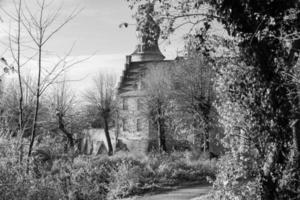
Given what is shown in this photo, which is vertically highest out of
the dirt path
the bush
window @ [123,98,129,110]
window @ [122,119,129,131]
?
window @ [123,98,129,110]

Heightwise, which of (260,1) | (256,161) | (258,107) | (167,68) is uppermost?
(167,68)

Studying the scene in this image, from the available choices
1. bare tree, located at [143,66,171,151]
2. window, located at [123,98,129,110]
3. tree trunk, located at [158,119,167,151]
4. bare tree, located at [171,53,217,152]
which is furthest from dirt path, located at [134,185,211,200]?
window, located at [123,98,129,110]

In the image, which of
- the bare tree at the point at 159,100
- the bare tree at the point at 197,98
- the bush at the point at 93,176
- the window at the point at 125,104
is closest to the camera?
the bush at the point at 93,176

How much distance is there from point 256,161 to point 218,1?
133 inches

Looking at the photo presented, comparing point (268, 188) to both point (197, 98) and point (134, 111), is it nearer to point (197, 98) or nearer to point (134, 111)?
point (197, 98)

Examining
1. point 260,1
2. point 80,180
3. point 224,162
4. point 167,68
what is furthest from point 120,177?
point 167,68

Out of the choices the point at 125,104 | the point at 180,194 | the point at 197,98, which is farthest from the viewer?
the point at 125,104

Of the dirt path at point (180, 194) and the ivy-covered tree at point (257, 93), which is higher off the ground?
the ivy-covered tree at point (257, 93)

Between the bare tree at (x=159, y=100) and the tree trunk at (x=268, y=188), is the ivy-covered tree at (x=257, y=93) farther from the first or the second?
the bare tree at (x=159, y=100)

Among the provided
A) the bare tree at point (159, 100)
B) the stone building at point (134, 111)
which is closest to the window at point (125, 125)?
the stone building at point (134, 111)

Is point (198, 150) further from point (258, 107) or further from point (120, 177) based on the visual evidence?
point (258, 107)

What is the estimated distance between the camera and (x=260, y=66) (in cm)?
807

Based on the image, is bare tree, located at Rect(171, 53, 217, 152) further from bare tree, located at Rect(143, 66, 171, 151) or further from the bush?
the bush

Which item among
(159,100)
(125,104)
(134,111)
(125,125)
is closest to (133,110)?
(134,111)
